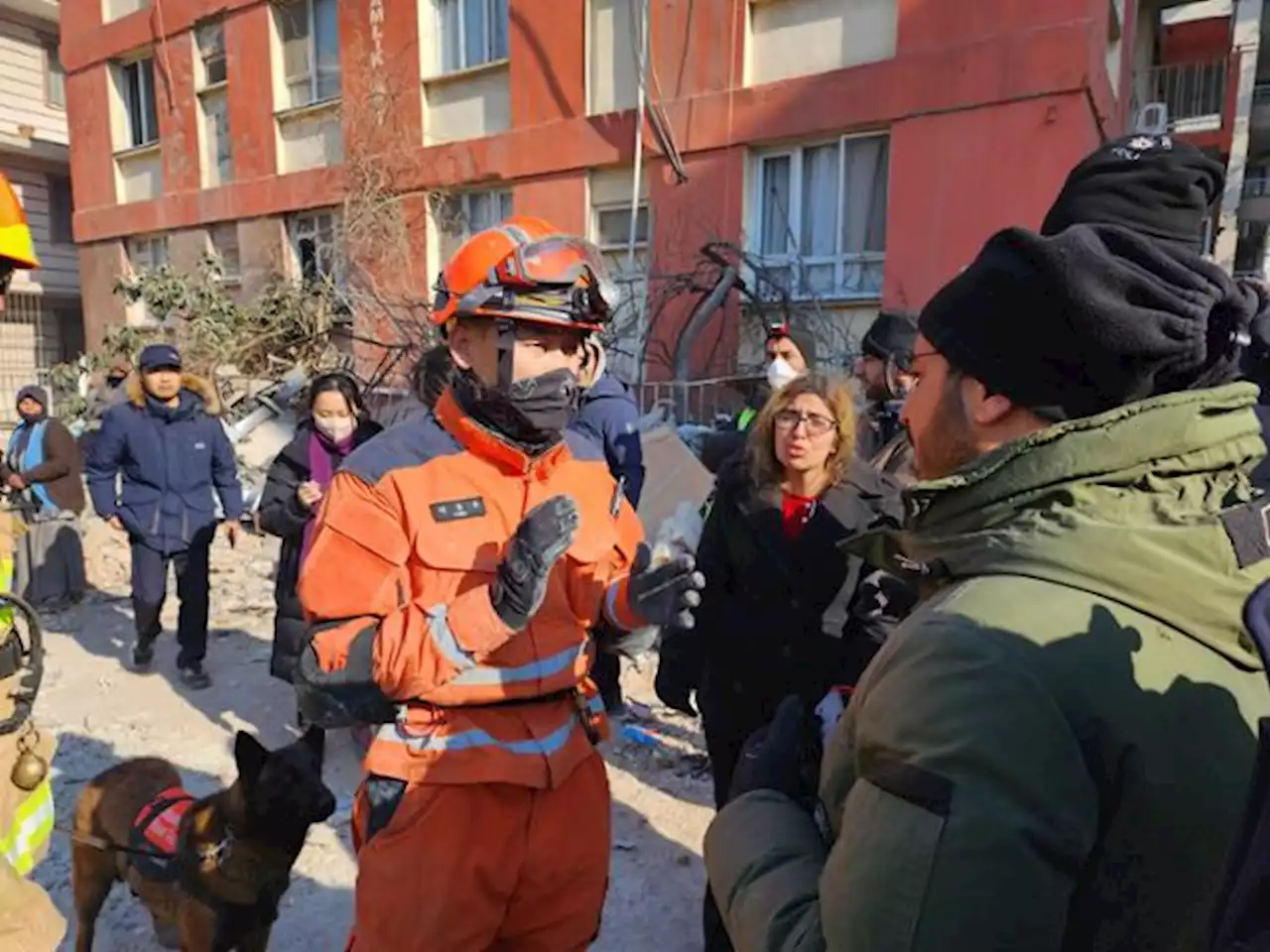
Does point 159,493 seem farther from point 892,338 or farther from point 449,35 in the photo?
point 449,35

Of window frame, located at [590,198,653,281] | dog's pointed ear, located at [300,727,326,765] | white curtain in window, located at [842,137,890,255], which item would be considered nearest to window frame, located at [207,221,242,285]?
window frame, located at [590,198,653,281]

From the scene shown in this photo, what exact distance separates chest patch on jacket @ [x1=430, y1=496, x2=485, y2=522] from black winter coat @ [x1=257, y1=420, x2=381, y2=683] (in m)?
2.73

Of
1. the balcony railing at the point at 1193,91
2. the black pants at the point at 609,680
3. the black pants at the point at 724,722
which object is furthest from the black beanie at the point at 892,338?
the balcony railing at the point at 1193,91

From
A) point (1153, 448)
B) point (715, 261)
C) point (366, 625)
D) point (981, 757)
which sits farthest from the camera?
point (715, 261)

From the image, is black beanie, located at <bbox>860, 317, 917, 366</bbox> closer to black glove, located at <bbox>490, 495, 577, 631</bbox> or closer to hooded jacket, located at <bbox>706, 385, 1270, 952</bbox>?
black glove, located at <bbox>490, 495, 577, 631</bbox>

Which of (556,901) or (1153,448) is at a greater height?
(1153,448)

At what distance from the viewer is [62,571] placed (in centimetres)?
701

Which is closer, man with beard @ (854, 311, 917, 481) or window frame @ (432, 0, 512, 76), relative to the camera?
man with beard @ (854, 311, 917, 481)

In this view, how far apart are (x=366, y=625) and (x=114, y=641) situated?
557cm

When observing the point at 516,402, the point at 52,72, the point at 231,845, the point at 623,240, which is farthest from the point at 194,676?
the point at 52,72

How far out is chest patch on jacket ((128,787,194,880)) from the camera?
2.69 metres

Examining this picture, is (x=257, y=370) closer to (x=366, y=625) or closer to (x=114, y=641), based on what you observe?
(x=114, y=641)

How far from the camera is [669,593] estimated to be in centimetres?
187

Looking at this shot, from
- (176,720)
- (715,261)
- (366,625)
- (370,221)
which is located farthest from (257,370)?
(366,625)
